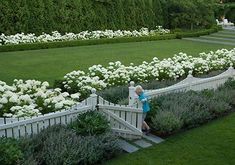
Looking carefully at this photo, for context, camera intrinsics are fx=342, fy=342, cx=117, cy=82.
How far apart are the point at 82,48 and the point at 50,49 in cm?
168

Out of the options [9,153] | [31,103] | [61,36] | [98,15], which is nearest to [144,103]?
[31,103]

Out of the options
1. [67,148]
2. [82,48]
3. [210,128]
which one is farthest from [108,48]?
[67,148]

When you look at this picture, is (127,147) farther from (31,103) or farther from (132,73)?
(132,73)

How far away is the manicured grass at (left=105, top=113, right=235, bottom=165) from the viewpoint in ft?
17.6

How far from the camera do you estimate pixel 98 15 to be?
23.3m

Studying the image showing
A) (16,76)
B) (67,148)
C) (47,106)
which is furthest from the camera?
(16,76)

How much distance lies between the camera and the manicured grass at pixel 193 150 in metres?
5.37

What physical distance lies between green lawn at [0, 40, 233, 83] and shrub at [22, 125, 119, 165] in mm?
5330

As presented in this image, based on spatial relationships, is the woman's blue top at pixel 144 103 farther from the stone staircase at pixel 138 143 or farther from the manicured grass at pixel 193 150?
the manicured grass at pixel 193 150

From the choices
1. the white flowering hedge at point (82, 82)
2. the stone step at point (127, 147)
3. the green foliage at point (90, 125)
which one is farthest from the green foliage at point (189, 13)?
the green foliage at point (90, 125)

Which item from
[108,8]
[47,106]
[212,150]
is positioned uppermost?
[108,8]

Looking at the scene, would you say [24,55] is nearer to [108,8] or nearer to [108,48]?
[108,48]

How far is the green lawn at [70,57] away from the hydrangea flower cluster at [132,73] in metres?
1.77

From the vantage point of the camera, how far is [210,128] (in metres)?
6.83
